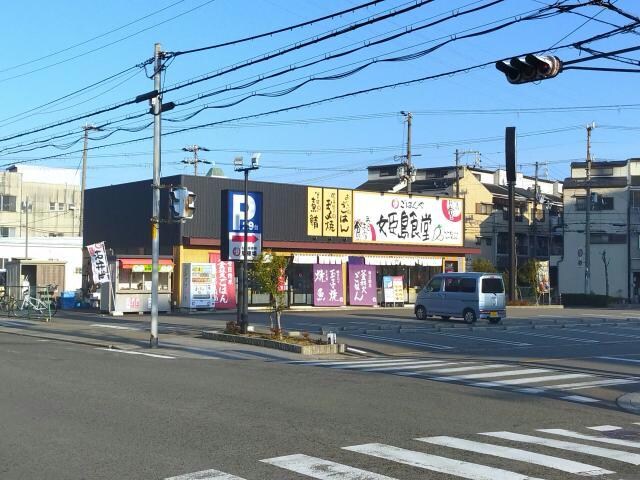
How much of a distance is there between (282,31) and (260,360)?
790 cm

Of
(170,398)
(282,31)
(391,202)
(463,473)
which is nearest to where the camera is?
(463,473)

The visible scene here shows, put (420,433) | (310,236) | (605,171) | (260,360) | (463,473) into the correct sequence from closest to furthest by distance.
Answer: (463,473)
(420,433)
(260,360)
(310,236)
(605,171)

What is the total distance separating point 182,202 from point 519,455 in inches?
598

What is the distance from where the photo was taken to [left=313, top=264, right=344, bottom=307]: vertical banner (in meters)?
42.2

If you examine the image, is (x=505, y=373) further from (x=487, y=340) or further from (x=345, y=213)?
(x=345, y=213)

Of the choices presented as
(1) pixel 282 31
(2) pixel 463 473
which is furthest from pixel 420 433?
(1) pixel 282 31

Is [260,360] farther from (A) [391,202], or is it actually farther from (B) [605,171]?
(B) [605,171]

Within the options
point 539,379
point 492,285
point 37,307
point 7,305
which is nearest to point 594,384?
point 539,379

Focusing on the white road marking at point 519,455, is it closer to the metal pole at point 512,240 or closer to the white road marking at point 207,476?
the white road marking at point 207,476

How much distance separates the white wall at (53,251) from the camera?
56.2 metres

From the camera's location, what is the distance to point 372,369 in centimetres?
1762

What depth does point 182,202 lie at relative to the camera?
21766 millimetres

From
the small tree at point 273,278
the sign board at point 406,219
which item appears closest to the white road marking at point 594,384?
the small tree at point 273,278

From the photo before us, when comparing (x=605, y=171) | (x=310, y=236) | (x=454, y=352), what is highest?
(x=605, y=171)
